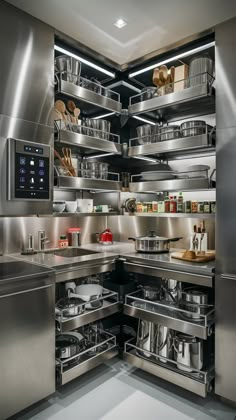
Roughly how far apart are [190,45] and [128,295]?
1.90 metres

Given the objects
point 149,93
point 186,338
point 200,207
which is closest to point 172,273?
point 186,338

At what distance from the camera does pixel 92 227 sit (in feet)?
9.29

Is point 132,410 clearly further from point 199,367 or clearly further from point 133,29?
point 133,29

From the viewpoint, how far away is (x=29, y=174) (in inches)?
73.1

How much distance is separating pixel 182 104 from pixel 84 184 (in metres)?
1.01

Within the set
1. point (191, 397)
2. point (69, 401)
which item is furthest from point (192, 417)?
point (69, 401)

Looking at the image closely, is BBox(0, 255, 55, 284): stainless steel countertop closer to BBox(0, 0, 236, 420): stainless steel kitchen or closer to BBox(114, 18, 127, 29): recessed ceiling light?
BBox(0, 0, 236, 420): stainless steel kitchen

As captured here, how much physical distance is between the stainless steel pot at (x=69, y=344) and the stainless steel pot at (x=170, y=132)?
1.67 m

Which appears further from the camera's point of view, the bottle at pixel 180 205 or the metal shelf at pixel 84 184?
the bottle at pixel 180 205

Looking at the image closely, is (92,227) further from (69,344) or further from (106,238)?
(69,344)

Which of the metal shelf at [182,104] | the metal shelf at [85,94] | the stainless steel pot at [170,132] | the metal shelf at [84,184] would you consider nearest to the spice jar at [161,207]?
the metal shelf at [84,184]

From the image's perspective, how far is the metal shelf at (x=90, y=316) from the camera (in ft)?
5.93

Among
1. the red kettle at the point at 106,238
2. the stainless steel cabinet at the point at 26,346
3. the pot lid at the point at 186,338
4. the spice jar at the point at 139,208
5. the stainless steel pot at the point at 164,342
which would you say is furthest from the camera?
the red kettle at the point at 106,238

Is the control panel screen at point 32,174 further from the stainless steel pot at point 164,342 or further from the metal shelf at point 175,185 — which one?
the stainless steel pot at point 164,342
